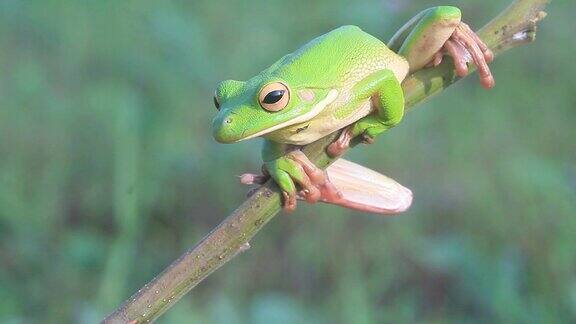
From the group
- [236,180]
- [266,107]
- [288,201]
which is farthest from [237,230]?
[236,180]

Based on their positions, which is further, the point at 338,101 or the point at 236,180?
the point at 236,180

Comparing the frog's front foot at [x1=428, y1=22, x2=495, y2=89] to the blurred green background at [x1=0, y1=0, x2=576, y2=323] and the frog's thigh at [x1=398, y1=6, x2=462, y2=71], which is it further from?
the blurred green background at [x1=0, y1=0, x2=576, y2=323]

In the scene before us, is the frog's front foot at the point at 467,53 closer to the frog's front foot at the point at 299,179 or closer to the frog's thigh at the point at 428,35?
the frog's thigh at the point at 428,35

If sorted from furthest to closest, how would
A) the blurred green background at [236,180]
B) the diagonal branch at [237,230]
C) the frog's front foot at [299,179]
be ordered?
the blurred green background at [236,180] < the frog's front foot at [299,179] < the diagonal branch at [237,230]

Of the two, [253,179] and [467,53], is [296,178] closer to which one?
[253,179]

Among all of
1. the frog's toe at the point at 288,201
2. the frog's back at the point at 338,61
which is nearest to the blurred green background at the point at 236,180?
the frog's back at the point at 338,61
